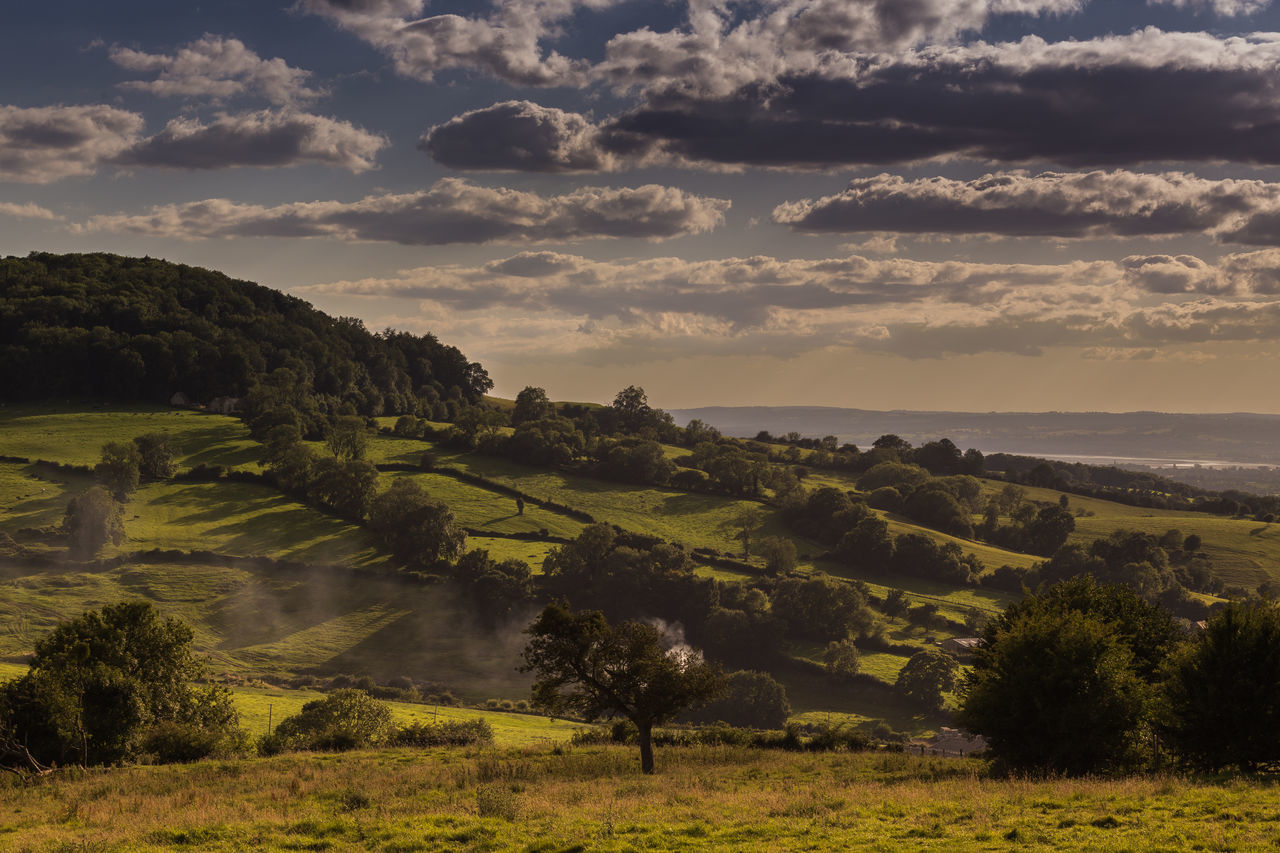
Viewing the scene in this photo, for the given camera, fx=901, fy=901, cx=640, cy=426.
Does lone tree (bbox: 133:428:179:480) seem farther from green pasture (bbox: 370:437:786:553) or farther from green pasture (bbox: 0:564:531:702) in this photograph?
green pasture (bbox: 370:437:786:553)

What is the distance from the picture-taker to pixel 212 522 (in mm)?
134375

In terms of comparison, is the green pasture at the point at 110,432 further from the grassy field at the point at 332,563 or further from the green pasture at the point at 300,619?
the green pasture at the point at 300,619

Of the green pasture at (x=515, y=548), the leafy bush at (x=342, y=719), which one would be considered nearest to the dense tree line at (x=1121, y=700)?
the leafy bush at (x=342, y=719)


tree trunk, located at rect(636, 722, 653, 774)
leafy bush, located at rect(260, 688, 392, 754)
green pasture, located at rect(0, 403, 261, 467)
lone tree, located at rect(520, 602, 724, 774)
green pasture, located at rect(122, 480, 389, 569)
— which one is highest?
green pasture, located at rect(0, 403, 261, 467)

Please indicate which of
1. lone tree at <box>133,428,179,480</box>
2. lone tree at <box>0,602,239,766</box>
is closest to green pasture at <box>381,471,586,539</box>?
lone tree at <box>133,428,179,480</box>

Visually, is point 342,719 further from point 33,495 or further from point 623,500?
point 623,500

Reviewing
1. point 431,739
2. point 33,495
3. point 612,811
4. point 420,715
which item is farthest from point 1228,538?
point 33,495

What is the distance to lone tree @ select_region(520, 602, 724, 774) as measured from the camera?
123 feet

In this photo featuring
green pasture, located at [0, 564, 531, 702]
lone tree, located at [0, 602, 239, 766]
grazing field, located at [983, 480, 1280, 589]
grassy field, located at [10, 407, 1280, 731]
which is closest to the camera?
lone tree, located at [0, 602, 239, 766]

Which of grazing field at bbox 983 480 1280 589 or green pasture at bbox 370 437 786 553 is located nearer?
green pasture at bbox 370 437 786 553

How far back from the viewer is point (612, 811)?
26.0m

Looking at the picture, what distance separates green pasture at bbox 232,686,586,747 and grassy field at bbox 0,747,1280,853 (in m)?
35.9

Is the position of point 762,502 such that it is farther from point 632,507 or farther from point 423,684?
point 423,684

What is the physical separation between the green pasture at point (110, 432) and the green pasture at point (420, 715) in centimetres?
8072
